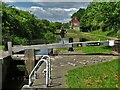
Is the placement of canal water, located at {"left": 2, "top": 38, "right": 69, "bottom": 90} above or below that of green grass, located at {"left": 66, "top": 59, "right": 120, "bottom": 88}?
below

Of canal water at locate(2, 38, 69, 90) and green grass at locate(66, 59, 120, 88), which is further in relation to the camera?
canal water at locate(2, 38, 69, 90)

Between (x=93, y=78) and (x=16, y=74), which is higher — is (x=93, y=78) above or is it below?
above

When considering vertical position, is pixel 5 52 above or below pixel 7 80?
above

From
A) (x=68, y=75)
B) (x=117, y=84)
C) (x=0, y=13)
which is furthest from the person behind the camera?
(x=0, y=13)

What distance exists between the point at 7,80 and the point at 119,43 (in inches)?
287

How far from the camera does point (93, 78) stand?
11.5 meters

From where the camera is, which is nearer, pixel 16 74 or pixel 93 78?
pixel 93 78

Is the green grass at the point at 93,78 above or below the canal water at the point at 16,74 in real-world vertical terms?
above

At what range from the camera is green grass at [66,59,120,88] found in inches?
410

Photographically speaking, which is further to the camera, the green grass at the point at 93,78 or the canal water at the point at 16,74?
the canal water at the point at 16,74

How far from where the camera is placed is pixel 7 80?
1969 centimetres

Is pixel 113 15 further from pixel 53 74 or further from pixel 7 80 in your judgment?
pixel 53 74

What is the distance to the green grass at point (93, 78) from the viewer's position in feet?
34.2

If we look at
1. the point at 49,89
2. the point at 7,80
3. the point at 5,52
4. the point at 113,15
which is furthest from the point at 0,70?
the point at 113,15
